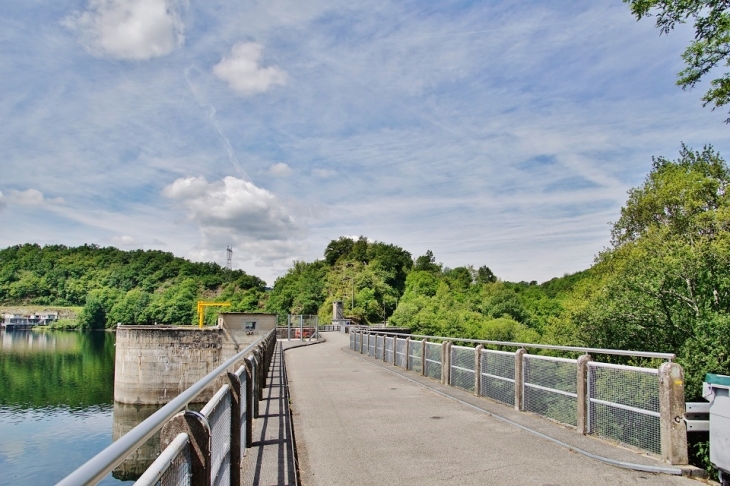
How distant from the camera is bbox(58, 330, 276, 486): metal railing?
1.92 metres

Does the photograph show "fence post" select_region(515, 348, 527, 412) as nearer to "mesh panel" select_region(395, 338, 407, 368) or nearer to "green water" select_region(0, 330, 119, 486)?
"mesh panel" select_region(395, 338, 407, 368)

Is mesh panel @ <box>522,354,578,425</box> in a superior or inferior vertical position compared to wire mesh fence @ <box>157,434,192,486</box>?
inferior

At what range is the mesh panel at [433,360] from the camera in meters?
15.8

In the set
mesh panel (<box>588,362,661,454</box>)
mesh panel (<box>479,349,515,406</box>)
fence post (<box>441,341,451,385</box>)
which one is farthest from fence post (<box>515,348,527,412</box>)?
fence post (<box>441,341,451,385</box>)

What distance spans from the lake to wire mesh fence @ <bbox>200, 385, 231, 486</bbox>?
2209 cm

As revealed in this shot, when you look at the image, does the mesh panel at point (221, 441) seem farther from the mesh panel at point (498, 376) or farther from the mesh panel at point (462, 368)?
the mesh panel at point (462, 368)

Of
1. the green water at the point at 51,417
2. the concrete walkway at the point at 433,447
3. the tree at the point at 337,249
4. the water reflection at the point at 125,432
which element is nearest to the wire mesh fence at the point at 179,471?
the concrete walkway at the point at 433,447

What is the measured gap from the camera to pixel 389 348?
22484 mm

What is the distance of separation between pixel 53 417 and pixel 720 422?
129 ft

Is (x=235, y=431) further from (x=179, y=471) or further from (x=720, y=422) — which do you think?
(x=720, y=422)

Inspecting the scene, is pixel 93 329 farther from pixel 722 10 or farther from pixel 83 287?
pixel 722 10

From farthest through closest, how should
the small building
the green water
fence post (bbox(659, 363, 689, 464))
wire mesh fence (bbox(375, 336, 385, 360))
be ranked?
the small building, the green water, wire mesh fence (bbox(375, 336, 385, 360)), fence post (bbox(659, 363, 689, 464))

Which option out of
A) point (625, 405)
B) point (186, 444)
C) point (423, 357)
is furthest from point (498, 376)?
point (186, 444)

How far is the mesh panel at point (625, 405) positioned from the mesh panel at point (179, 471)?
19.4 ft
